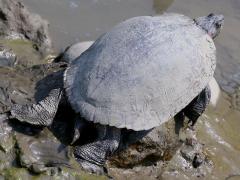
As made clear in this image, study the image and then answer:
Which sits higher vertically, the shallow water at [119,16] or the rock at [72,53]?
the rock at [72,53]

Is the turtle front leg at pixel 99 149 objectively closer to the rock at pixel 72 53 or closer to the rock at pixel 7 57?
the rock at pixel 7 57

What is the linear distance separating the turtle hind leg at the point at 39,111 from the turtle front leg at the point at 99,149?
0.40 metres

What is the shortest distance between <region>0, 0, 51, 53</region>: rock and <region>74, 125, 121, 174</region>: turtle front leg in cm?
272

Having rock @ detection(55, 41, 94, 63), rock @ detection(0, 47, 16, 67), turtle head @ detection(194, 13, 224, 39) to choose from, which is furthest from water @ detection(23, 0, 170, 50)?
turtle head @ detection(194, 13, 224, 39)

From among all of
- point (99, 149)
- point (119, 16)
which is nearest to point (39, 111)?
point (99, 149)

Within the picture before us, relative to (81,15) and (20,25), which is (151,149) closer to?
(20,25)

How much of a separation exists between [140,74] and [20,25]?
3.15 m

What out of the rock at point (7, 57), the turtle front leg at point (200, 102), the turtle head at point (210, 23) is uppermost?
the turtle head at point (210, 23)

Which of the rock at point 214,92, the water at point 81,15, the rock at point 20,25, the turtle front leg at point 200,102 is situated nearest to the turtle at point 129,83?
the turtle front leg at point 200,102

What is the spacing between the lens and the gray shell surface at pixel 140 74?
14.7 ft

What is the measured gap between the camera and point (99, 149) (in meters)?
4.64

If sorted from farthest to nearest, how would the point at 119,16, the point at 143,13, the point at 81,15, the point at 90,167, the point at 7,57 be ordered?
the point at 143,13 < the point at 119,16 < the point at 81,15 < the point at 7,57 < the point at 90,167

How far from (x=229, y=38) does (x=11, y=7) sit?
3815 millimetres

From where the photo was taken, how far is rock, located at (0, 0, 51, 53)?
7074 mm
